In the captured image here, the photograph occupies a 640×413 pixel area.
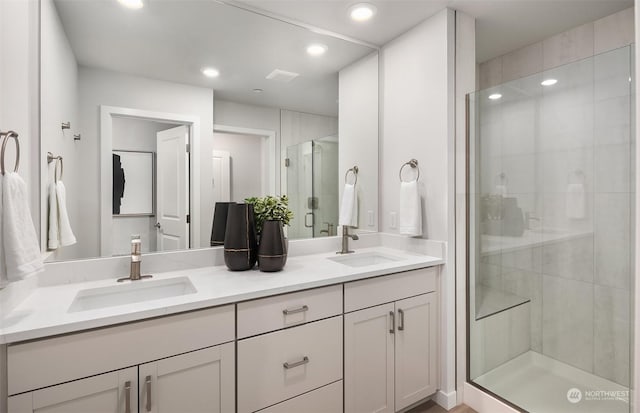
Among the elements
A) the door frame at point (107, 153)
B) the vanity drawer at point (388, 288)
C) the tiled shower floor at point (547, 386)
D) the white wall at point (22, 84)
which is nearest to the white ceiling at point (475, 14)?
the door frame at point (107, 153)

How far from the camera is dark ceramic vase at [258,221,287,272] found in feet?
5.43

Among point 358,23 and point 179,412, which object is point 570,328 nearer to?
point 179,412

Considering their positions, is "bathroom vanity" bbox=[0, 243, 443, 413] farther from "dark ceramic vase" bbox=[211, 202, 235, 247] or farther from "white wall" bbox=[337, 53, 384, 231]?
"white wall" bbox=[337, 53, 384, 231]

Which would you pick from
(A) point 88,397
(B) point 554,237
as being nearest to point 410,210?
(B) point 554,237

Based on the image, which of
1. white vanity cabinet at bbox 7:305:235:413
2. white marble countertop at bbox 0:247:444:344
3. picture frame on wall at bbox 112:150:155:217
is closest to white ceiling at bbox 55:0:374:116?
picture frame on wall at bbox 112:150:155:217

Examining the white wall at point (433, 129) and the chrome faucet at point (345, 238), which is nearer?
the white wall at point (433, 129)

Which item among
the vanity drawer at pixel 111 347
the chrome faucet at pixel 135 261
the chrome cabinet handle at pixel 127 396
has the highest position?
the chrome faucet at pixel 135 261

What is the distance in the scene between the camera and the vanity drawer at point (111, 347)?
98cm

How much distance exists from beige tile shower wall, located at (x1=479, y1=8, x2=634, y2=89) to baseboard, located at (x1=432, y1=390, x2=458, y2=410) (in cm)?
232

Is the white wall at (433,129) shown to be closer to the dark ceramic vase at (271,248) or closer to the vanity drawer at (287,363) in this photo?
the vanity drawer at (287,363)

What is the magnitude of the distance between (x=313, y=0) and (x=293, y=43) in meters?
0.31

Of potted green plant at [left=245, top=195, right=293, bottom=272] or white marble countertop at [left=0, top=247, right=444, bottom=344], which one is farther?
potted green plant at [left=245, top=195, right=293, bottom=272]

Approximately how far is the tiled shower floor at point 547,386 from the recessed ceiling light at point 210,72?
2387 mm

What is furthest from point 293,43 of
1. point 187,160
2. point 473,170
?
point 473,170
